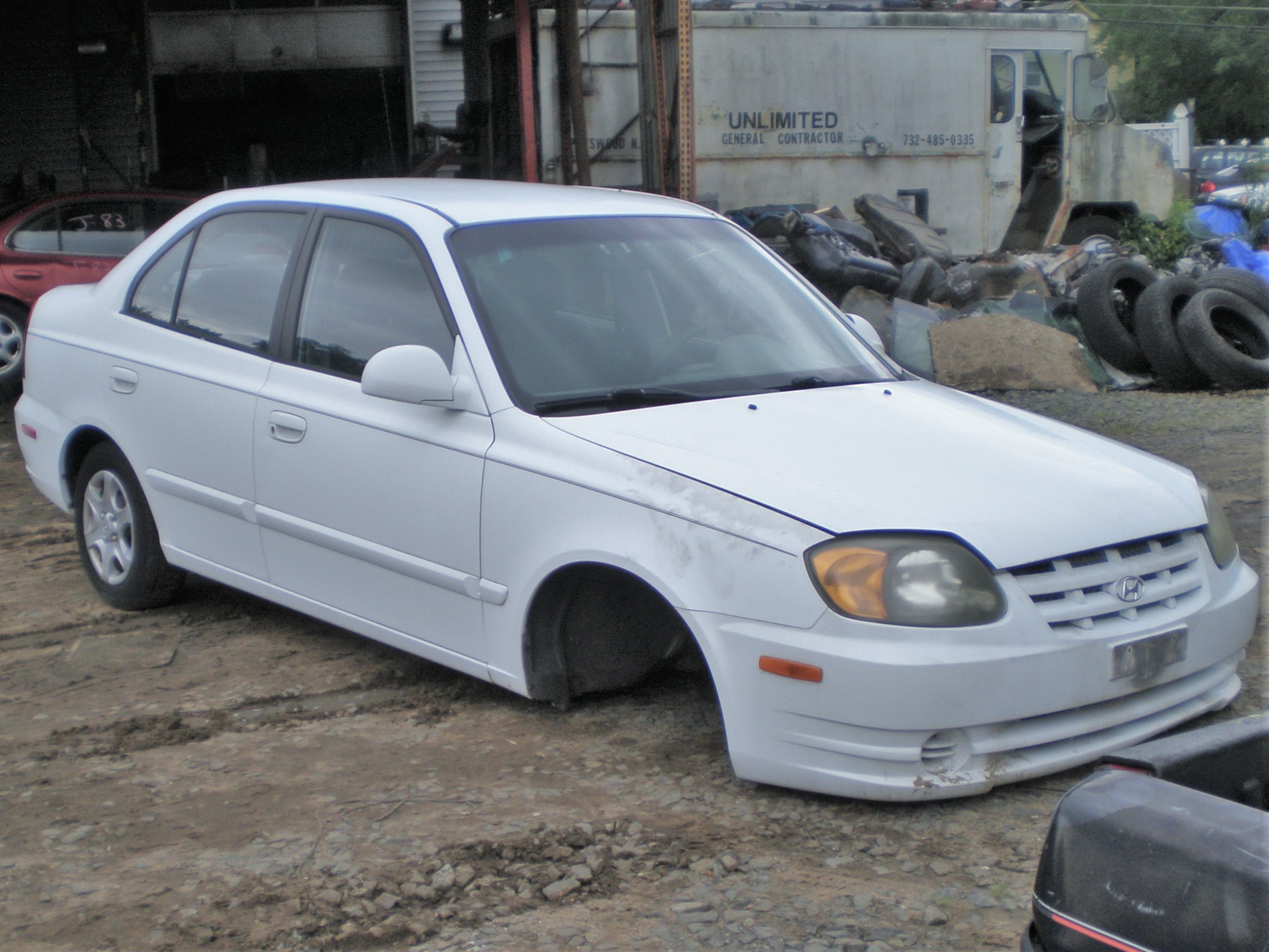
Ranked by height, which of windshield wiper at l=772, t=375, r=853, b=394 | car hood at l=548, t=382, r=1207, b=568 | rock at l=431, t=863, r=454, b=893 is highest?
windshield wiper at l=772, t=375, r=853, b=394

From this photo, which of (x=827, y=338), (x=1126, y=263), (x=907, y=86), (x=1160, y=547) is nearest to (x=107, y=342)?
(x=827, y=338)

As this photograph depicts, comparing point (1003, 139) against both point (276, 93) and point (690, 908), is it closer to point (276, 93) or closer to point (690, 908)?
point (690, 908)

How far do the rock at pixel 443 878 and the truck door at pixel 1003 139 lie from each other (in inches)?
494

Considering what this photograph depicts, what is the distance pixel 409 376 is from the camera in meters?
3.63

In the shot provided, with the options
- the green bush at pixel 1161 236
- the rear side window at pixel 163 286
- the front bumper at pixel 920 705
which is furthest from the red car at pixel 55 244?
the green bush at pixel 1161 236

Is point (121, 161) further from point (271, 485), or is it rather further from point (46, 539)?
point (271, 485)

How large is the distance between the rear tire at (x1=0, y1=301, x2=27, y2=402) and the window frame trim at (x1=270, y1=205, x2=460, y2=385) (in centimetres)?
760

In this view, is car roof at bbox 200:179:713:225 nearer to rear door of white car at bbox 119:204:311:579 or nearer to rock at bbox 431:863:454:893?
rear door of white car at bbox 119:204:311:579

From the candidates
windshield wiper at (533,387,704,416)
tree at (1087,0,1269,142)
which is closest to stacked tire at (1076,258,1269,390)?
windshield wiper at (533,387,704,416)

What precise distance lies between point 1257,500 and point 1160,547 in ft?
12.0

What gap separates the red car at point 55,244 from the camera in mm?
10852

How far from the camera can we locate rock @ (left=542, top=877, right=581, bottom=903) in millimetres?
2867

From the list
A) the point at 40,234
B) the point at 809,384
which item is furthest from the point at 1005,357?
the point at 40,234

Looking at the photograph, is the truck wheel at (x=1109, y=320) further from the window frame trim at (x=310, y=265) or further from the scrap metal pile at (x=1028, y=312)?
the window frame trim at (x=310, y=265)
